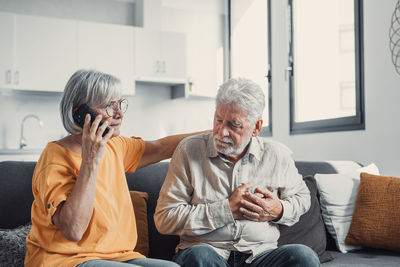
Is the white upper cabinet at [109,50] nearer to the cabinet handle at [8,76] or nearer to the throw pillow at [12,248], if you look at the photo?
the cabinet handle at [8,76]

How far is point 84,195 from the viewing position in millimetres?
1477

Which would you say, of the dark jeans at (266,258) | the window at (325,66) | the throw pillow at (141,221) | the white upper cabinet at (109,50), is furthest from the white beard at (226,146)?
the white upper cabinet at (109,50)

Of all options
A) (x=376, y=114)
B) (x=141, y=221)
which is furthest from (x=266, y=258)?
(x=376, y=114)

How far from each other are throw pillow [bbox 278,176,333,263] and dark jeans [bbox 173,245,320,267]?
33cm

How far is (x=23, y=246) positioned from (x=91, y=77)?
77cm

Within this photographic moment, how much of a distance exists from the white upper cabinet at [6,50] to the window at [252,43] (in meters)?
2.59

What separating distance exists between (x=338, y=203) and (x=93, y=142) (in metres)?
1.53

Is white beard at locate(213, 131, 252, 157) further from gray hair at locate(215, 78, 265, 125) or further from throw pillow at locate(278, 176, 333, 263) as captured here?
throw pillow at locate(278, 176, 333, 263)

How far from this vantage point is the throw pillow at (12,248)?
1786 mm

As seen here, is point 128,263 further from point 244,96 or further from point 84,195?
point 244,96

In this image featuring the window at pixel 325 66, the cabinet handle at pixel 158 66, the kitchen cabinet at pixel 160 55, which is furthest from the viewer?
the cabinet handle at pixel 158 66

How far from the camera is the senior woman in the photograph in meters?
1.49

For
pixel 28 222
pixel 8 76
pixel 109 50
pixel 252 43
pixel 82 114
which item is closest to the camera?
pixel 82 114

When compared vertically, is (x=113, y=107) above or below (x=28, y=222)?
above
